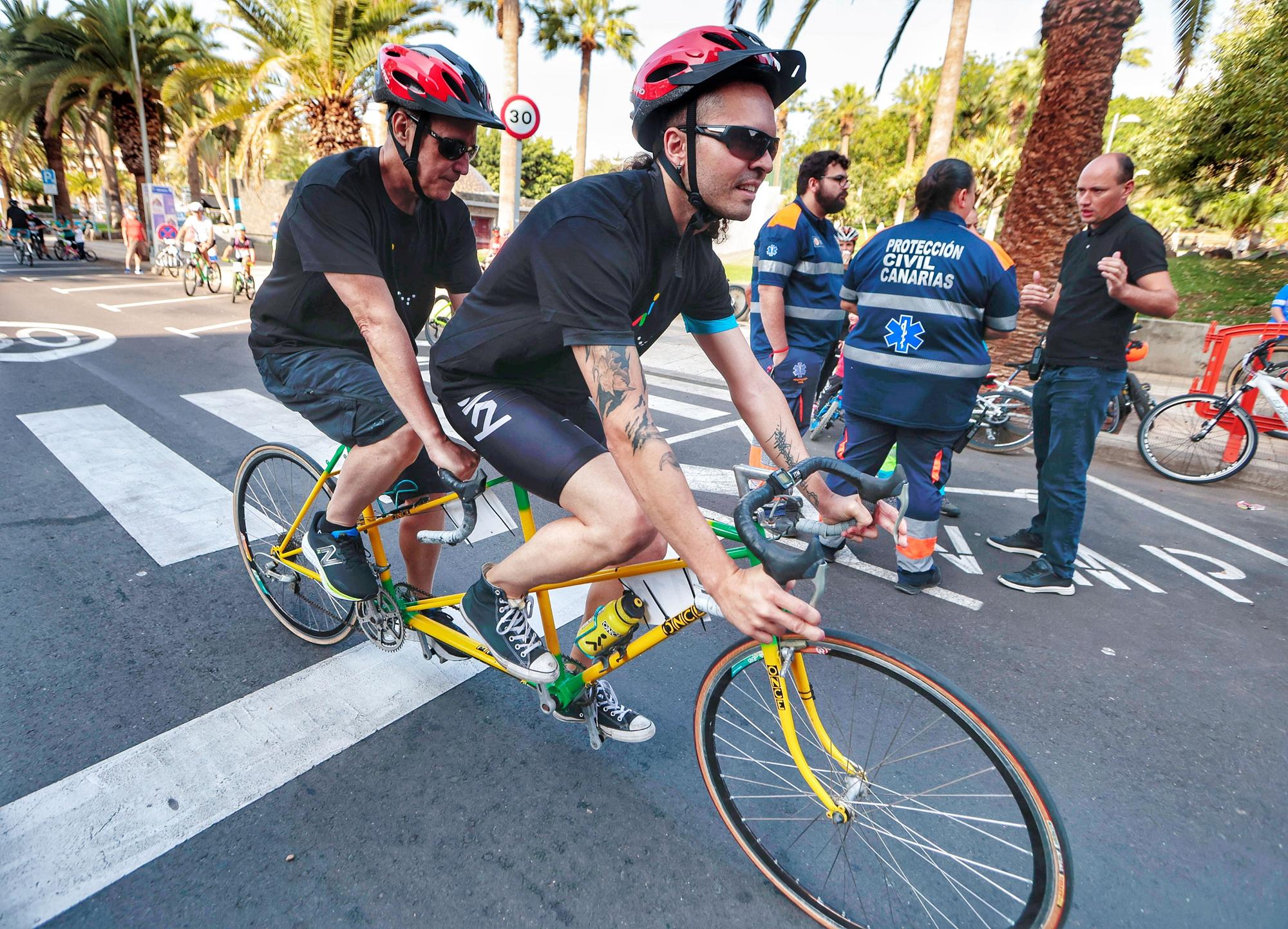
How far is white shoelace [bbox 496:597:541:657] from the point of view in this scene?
2.24 m

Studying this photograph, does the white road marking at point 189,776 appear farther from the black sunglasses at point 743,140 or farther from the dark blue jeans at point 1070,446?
the dark blue jeans at point 1070,446

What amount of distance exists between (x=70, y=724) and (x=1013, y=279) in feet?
14.3

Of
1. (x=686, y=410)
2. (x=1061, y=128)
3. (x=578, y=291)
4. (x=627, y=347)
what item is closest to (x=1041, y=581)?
(x=627, y=347)

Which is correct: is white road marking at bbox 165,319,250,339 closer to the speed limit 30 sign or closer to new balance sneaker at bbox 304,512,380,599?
the speed limit 30 sign

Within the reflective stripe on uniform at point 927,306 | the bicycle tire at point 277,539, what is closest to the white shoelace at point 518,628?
the bicycle tire at point 277,539

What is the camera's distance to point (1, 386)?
21.1 feet

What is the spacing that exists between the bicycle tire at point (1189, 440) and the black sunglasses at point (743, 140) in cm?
658

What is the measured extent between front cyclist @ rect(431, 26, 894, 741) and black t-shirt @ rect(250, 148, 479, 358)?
0.56m

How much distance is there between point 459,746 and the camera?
255 centimetres

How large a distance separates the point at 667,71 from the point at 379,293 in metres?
1.13

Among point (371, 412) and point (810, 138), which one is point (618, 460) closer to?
point (371, 412)

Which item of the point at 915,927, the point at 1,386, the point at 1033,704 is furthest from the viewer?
the point at 1,386

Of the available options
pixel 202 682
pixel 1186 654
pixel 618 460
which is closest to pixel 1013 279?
pixel 1186 654

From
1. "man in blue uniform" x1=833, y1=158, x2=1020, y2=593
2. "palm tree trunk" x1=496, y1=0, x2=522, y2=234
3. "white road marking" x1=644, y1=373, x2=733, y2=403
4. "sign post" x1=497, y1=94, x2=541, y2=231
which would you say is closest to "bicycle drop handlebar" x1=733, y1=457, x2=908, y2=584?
"man in blue uniform" x1=833, y1=158, x2=1020, y2=593
